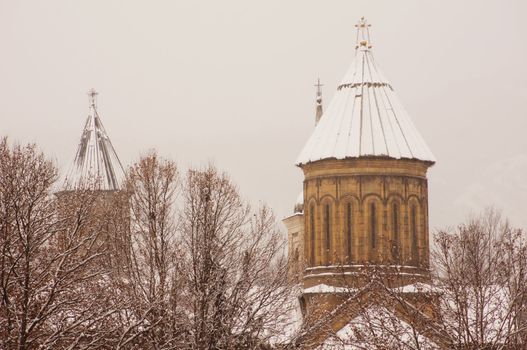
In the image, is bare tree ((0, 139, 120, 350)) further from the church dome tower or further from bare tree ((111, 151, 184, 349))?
the church dome tower

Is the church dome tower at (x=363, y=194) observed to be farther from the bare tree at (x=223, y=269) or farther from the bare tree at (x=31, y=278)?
the bare tree at (x=31, y=278)

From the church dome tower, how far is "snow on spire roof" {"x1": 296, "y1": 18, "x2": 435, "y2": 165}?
27mm

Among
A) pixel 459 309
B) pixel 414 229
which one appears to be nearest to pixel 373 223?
pixel 414 229

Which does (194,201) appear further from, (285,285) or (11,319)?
(11,319)

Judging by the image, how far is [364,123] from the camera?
126 ft

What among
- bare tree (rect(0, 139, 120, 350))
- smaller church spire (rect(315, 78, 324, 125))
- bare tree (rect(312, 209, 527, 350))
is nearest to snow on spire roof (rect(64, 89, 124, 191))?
smaller church spire (rect(315, 78, 324, 125))

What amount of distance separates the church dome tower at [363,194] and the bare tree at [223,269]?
4673 millimetres

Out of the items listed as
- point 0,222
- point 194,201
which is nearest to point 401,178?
point 194,201

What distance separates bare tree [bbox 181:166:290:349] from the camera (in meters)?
28.0

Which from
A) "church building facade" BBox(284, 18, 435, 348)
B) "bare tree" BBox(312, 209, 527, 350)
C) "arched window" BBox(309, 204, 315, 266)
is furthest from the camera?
"arched window" BBox(309, 204, 315, 266)

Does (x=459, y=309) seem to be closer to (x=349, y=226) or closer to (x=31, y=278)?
(x=31, y=278)

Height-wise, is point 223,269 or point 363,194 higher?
point 363,194

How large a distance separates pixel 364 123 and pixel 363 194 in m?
2.24

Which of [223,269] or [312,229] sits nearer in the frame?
[223,269]
